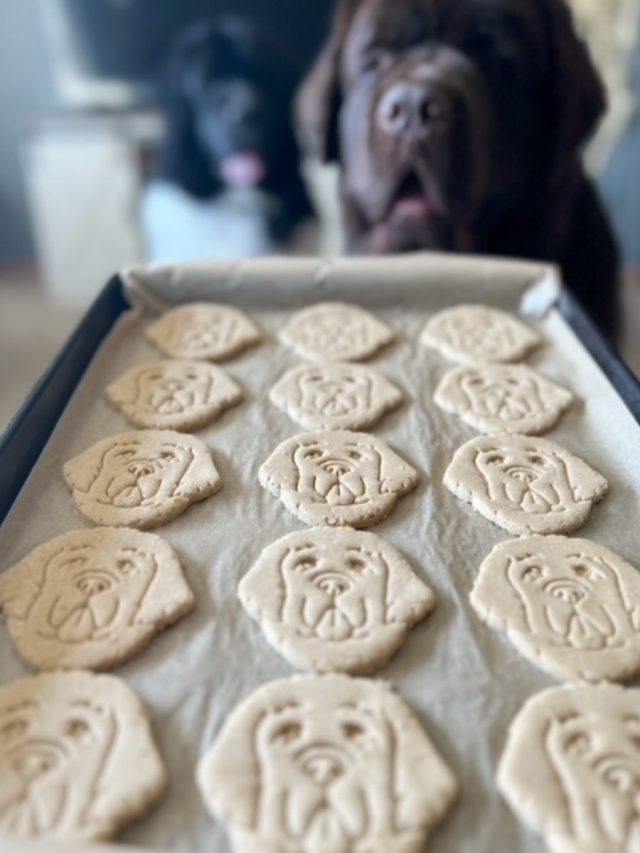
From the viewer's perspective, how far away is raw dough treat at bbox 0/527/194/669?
0.60 m

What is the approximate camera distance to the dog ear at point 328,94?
3.99ft

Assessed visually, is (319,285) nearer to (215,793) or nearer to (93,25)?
(215,793)

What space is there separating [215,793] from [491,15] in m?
1.03

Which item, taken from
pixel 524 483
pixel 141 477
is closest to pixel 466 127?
pixel 524 483

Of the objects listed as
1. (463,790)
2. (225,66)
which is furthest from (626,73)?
(463,790)

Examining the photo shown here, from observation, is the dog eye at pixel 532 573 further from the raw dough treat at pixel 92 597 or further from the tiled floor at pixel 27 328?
the tiled floor at pixel 27 328

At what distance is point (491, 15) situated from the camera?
1.12 m

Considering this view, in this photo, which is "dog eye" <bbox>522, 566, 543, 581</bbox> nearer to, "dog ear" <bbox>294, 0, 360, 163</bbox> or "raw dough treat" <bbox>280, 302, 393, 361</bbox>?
"raw dough treat" <bbox>280, 302, 393, 361</bbox>

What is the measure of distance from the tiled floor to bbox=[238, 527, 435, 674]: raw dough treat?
3.97ft

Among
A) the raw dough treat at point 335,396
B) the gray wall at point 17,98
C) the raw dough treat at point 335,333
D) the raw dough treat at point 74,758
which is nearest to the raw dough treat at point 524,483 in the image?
the raw dough treat at point 335,396

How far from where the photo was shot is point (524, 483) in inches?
31.1

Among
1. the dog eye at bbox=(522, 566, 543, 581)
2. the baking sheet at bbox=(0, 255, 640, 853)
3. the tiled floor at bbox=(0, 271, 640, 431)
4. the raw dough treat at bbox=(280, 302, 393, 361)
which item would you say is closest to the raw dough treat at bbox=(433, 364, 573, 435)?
the baking sheet at bbox=(0, 255, 640, 853)

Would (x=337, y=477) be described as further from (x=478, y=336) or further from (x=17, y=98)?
(x=17, y=98)

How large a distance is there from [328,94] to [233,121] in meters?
0.82
